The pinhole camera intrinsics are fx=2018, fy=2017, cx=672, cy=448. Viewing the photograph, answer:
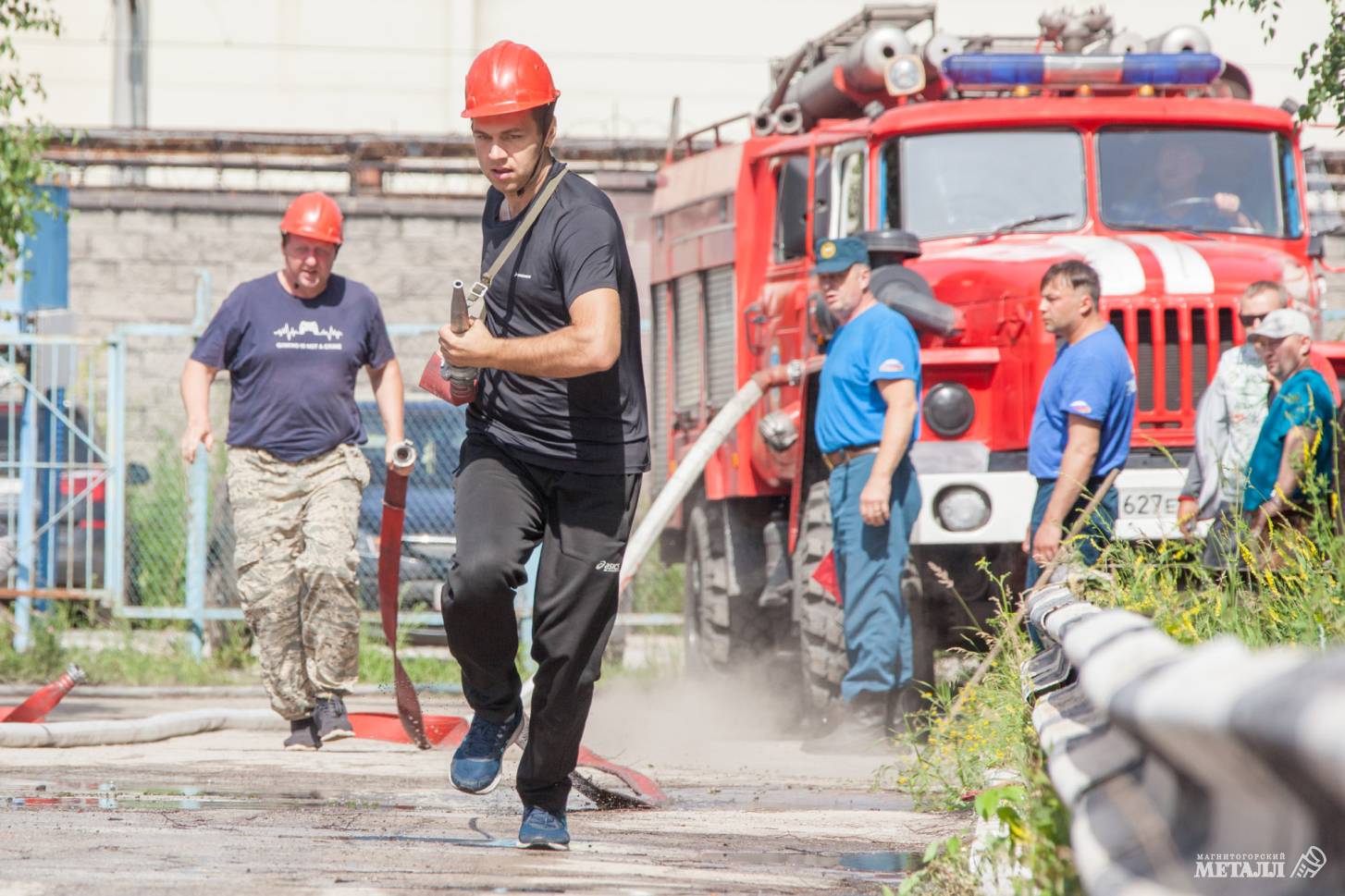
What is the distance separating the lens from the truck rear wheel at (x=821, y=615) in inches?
353

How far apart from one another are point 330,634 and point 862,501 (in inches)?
91.7

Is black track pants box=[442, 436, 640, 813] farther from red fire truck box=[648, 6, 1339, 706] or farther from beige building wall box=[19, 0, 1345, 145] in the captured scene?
beige building wall box=[19, 0, 1345, 145]

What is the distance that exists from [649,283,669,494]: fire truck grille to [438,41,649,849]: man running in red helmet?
25.4 feet

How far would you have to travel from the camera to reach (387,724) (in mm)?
8844

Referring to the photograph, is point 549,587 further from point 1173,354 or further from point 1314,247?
point 1314,247

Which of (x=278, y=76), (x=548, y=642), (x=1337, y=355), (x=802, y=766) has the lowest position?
(x=802, y=766)

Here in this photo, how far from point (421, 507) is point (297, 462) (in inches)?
212

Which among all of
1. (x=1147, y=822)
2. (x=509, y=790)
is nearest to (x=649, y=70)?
(x=509, y=790)

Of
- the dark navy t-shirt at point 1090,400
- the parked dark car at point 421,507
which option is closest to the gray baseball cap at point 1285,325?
the dark navy t-shirt at point 1090,400

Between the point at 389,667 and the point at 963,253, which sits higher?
the point at 963,253

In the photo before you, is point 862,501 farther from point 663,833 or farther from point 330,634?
point 663,833

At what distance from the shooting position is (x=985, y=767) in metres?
6.21

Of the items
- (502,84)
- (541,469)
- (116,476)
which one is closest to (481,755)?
(541,469)

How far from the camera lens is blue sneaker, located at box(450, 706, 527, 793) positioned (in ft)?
17.8
